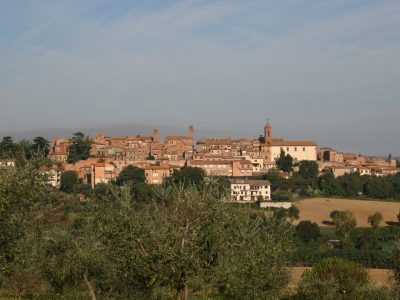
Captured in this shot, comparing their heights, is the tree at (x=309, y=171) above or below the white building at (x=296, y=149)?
below

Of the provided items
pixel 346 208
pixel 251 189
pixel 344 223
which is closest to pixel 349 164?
pixel 251 189

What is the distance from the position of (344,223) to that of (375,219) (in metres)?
4.63

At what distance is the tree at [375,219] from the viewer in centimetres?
5297

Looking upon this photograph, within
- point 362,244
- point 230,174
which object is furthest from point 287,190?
point 362,244

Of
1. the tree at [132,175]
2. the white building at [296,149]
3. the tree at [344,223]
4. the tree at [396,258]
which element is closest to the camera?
the tree at [396,258]

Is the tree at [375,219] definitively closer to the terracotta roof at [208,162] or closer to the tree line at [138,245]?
the terracotta roof at [208,162]

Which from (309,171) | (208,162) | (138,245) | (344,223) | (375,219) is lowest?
(375,219)

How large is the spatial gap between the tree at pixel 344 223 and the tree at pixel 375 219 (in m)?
1.73

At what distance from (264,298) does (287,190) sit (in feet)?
185

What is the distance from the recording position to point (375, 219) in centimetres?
5366

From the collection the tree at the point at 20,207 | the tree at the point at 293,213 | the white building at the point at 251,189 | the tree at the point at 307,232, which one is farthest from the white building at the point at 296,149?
the tree at the point at 20,207

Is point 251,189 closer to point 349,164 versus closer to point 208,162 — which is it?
point 208,162

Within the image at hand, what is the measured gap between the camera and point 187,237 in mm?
11148

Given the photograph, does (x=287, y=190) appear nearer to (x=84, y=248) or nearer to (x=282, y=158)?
(x=282, y=158)
